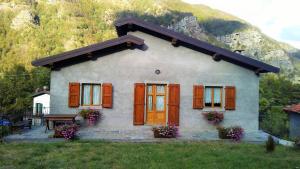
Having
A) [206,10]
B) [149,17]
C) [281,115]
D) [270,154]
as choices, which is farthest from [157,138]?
[206,10]

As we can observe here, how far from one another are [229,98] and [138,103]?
4.48 m

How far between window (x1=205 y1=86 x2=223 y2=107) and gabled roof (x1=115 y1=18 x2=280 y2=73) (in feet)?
5.07

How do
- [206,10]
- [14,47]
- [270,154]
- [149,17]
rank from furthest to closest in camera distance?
[206,10] < [149,17] < [14,47] < [270,154]

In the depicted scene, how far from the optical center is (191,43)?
15.8 metres

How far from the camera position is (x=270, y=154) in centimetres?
1099

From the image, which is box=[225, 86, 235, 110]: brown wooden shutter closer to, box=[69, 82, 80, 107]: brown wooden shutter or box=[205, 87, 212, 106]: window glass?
box=[205, 87, 212, 106]: window glass

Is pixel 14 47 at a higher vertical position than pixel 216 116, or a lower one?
higher

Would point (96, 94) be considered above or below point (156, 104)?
above

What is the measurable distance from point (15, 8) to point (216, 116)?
10835cm

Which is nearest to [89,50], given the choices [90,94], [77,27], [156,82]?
[90,94]

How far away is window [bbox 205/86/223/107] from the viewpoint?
54.2 ft

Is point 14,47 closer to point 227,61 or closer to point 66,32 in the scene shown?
point 66,32

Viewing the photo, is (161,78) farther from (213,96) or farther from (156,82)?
(213,96)

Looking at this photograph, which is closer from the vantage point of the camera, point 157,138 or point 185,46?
point 157,138
